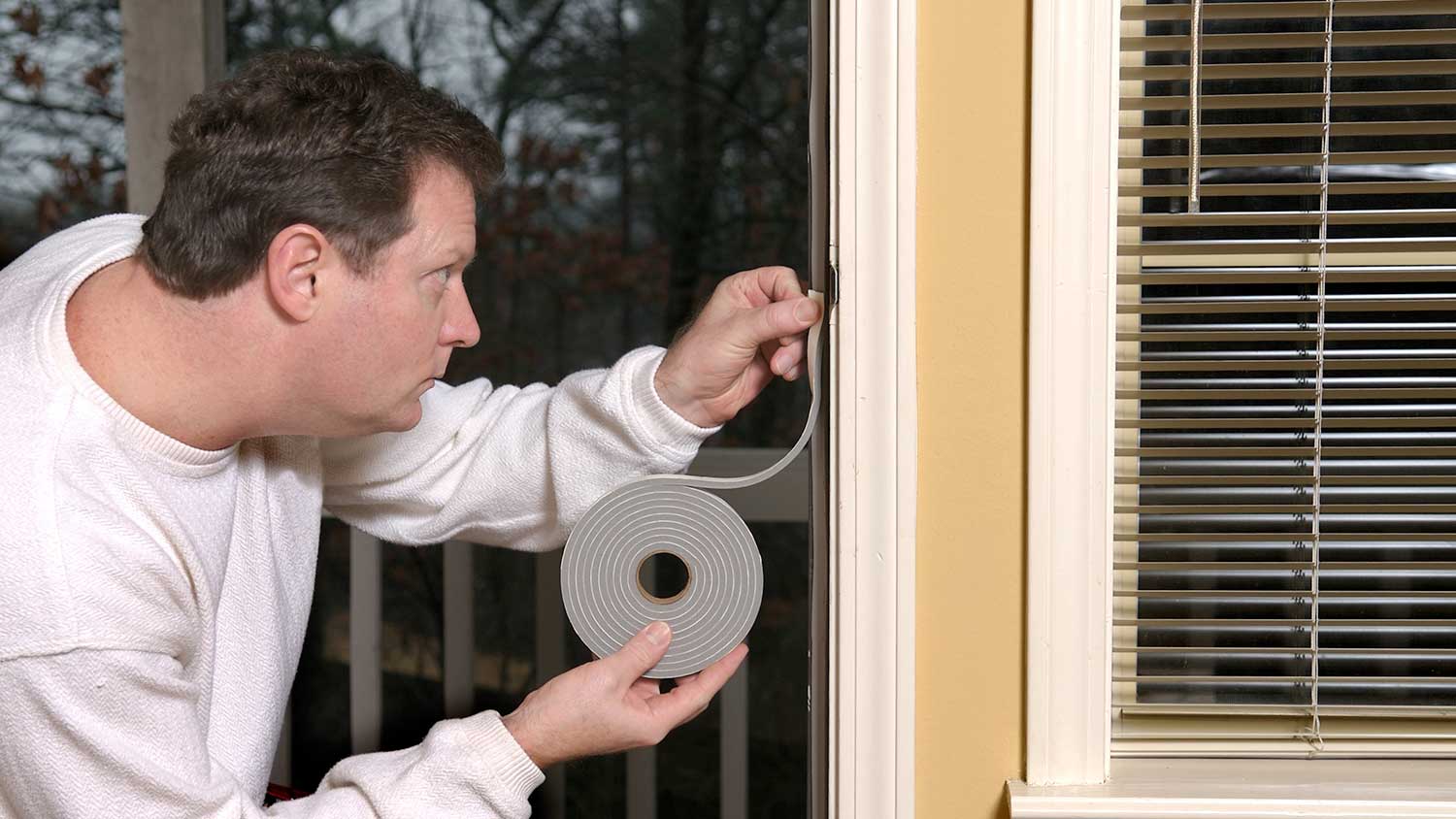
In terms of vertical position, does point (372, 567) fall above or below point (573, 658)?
above

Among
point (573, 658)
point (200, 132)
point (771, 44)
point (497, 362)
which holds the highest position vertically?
point (771, 44)

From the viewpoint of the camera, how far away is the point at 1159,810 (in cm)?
119

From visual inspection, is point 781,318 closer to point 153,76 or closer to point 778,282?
point 778,282

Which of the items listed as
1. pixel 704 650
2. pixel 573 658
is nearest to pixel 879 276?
pixel 704 650

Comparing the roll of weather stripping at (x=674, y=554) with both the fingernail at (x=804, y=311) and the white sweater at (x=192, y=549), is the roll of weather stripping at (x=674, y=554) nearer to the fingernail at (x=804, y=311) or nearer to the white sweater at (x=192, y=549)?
the fingernail at (x=804, y=311)

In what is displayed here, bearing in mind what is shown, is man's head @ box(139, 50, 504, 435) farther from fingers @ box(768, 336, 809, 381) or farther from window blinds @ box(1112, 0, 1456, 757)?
window blinds @ box(1112, 0, 1456, 757)

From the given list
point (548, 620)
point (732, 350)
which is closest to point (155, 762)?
point (732, 350)

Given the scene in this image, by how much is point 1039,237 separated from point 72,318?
0.93 metres

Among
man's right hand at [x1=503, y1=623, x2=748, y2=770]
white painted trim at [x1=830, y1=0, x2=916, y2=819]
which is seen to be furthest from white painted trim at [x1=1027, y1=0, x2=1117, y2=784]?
man's right hand at [x1=503, y1=623, x2=748, y2=770]

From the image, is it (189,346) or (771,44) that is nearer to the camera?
(189,346)

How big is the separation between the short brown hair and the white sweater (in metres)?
0.15

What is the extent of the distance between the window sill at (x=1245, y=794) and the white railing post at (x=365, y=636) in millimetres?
1692

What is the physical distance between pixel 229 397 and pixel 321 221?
0.21 m

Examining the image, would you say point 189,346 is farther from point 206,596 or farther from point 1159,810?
point 1159,810
